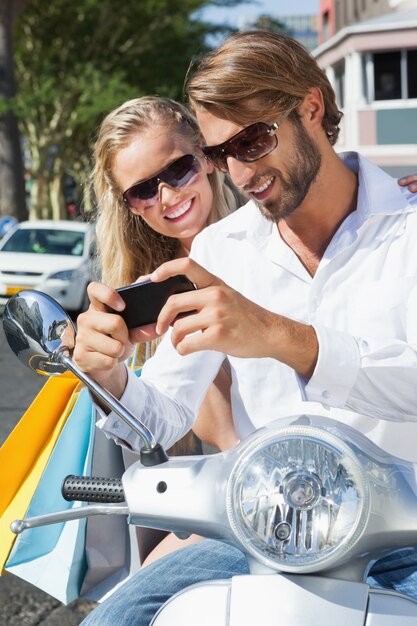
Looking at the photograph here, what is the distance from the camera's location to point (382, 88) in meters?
33.1

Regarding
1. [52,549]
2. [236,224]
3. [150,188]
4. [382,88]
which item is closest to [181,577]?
[52,549]

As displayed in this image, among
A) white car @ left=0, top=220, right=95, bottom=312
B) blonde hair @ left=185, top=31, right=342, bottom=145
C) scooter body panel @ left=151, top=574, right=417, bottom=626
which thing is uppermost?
blonde hair @ left=185, top=31, right=342, bottom=145

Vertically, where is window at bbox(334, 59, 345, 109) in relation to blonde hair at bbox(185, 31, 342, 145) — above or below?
below

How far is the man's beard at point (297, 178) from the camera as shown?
232cm

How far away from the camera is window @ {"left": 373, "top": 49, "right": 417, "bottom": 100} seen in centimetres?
3250

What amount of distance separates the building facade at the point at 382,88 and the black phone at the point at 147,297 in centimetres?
2964

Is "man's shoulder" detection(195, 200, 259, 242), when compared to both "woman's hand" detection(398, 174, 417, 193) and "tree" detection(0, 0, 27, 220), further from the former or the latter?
"tree" detection(0, 0, 27, 220)

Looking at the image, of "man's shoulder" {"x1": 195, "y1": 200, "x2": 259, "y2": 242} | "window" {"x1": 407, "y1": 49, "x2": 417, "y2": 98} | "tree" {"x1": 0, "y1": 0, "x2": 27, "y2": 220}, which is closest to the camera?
"man's shoulder" {"x1": 195, "y1": 200, "x2": 259, "y2": 242}

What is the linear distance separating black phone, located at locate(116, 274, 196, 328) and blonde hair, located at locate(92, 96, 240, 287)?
5.21ft

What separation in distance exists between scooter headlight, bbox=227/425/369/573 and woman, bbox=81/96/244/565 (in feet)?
5.96

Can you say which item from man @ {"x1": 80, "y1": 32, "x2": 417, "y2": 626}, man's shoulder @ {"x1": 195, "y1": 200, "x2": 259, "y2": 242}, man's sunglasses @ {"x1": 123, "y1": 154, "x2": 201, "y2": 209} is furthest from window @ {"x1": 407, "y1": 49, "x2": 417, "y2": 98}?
man's shoulder @ {"x1": 195, "y1": 200, "x2": 259, "y2": 242}

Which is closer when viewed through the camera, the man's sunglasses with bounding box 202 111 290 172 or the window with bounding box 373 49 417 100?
the man's sunglasses with bounding box 202 111 290 172

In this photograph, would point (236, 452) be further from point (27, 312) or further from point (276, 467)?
point (27, 312)

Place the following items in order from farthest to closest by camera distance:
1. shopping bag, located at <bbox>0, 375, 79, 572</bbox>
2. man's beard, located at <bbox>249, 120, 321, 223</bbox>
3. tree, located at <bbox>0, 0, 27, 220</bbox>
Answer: tree, located at <bbox>0, 0, 27, 220</bbox> → man's beard, located at <bbox>249, 120, 321, 223</bbox> → shopping bag, located at <bbox>0, 375, 79, 572</bbox>
